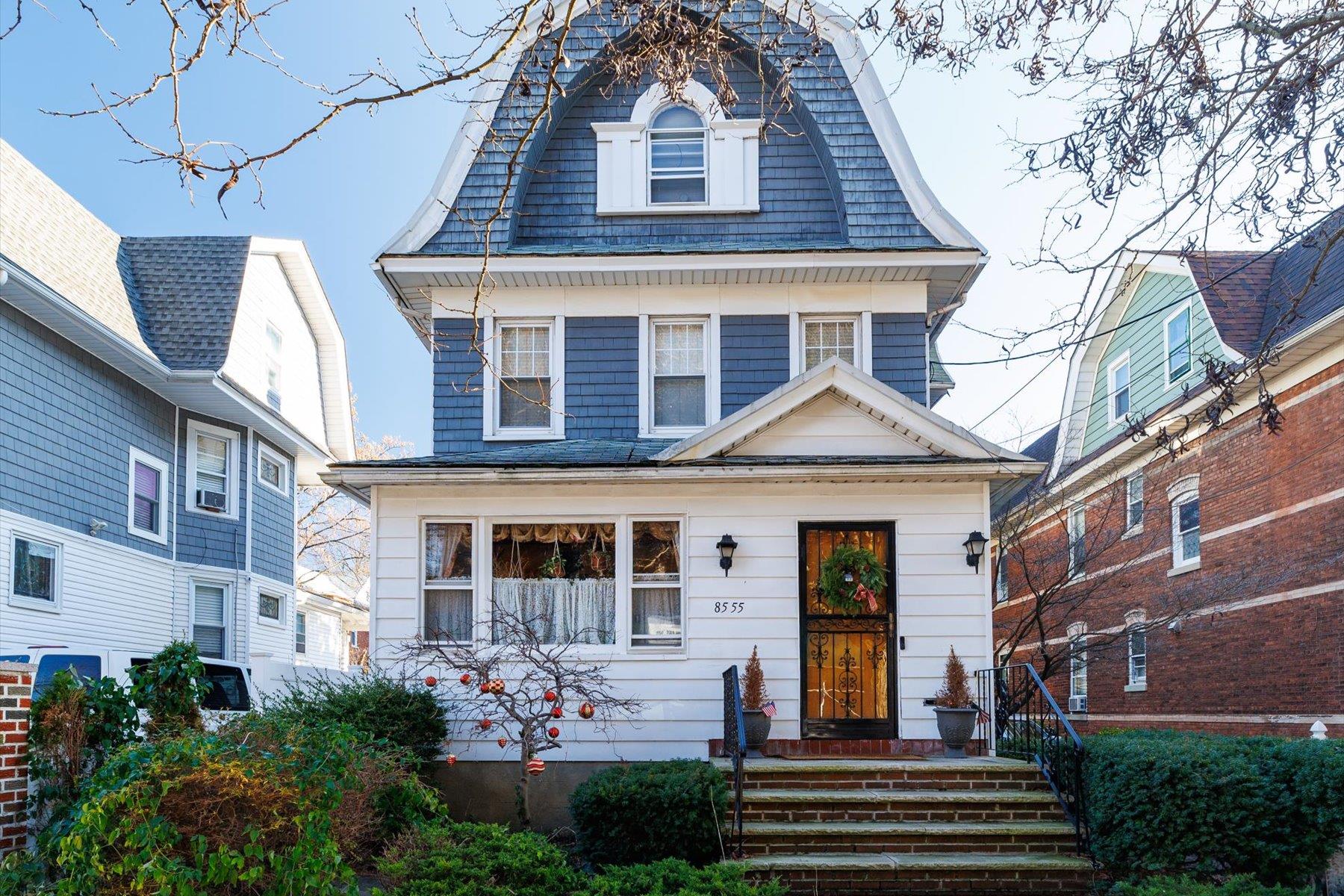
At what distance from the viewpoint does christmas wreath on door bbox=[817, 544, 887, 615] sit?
440 inches

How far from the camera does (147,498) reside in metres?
17.5

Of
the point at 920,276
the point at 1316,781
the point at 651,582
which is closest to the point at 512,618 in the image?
the point at 651,582

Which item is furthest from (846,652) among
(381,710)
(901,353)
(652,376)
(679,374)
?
(381,710)

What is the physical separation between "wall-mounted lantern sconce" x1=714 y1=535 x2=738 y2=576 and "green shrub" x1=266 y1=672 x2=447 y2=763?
119 inches

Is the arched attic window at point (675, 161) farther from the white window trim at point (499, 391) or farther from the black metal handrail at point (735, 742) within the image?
the black metal handrail at point (735, 742)

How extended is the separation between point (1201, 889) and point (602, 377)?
323 inches

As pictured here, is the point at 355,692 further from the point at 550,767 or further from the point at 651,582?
the point at 651,582

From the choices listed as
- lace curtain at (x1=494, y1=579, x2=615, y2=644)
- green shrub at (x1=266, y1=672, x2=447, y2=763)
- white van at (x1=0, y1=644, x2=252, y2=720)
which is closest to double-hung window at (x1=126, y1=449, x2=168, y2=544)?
white van at (x1=0, y1=644, x2=252, y2=720)

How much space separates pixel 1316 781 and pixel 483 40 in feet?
24.5

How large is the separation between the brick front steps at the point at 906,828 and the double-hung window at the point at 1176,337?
10292 millimetres

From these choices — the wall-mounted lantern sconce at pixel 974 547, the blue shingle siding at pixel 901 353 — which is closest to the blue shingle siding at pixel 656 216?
the blue shingle siding at pixel 901 353

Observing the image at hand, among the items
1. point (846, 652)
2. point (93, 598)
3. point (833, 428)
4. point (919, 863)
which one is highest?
point (833, 428)

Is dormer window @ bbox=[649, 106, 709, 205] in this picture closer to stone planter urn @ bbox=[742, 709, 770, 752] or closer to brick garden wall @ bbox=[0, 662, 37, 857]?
stone planter urn @ bbox=[742, 709, 770, 752]

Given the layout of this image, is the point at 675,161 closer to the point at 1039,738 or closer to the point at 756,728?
the point at 756,728
